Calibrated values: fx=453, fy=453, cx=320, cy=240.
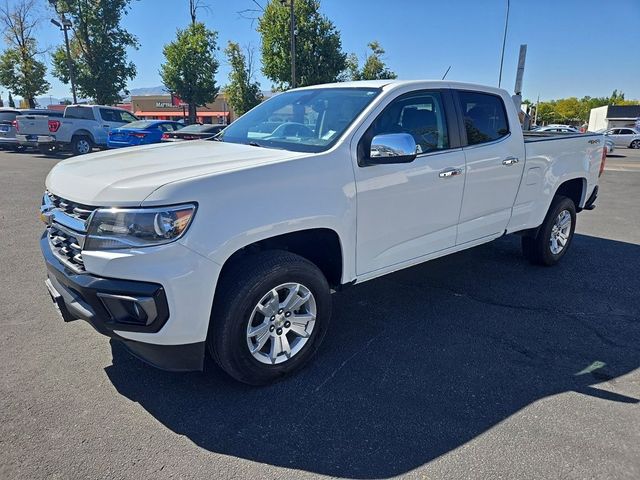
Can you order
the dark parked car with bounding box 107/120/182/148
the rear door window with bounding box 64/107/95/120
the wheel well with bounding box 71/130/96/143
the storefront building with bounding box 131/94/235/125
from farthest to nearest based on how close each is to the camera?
the storefront building with bounding box 131/94/235/125
the rear door window with bounding box 64/107/95/120
the wheel well with bounding box 71/130/96/143
the dark parked car with bounding box 107/120/182/148

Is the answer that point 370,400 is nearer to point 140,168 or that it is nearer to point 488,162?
point 140,168

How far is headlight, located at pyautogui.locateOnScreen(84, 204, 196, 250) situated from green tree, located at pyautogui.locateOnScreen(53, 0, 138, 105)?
3172cm

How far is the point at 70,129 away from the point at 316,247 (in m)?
15.7

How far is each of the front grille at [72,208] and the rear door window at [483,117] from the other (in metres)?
3.04

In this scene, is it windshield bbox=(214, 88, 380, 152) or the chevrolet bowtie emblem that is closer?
the chevrolet bowtie emblem

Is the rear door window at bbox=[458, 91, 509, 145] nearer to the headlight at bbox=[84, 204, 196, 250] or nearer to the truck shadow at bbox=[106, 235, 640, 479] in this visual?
the truck shadow at bbox=[106, 235, 640, 479]

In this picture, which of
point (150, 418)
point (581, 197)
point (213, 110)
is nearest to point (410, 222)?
point (150, 418)

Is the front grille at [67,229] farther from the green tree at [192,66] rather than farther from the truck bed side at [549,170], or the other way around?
the green tree at [192,66]

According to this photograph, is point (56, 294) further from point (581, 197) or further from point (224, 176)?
point (581, 197)

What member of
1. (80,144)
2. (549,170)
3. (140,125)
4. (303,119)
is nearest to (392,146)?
(303,119)

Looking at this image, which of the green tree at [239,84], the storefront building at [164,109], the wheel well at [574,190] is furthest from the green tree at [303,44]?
the storefront building at [164,109]

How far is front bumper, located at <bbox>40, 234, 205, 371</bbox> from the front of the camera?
2350 millimetres

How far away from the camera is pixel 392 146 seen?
299cm

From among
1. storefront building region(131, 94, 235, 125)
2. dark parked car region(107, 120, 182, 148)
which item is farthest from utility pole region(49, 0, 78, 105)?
storefront building region(131, 94, 235, 125)
